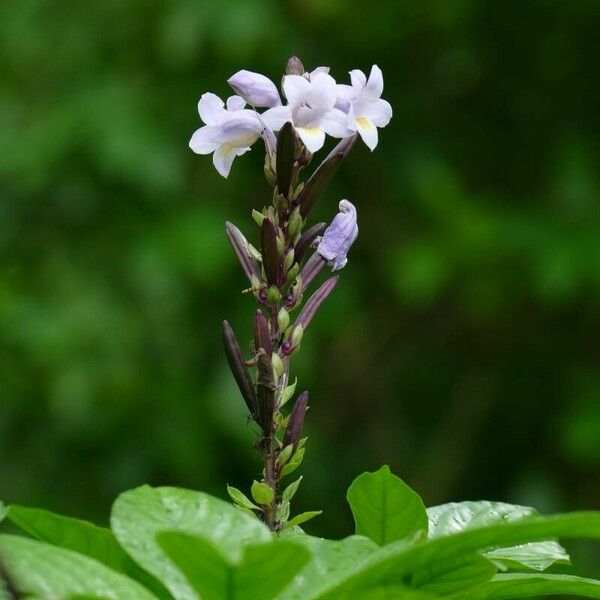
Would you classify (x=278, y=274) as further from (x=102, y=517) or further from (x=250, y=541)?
(x=102, y=517)

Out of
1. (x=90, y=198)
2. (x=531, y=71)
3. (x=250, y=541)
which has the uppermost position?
(x=531, y=71)

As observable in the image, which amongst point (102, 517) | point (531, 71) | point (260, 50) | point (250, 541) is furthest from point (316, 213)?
point (250, 541)

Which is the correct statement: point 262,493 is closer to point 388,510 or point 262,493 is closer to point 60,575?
point 388,510

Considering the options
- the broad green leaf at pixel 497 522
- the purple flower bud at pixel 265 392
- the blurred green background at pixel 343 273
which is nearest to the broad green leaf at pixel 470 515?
the broad green leaf at pixel 497 522

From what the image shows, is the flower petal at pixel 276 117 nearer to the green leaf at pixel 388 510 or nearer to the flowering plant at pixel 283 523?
the flowering plant at pixel 283 523

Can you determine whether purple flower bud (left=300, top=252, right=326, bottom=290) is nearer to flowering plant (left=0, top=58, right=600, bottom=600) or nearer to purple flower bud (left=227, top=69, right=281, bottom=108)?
flowering plant (left=0, top=58, right=600, bottom=600)
